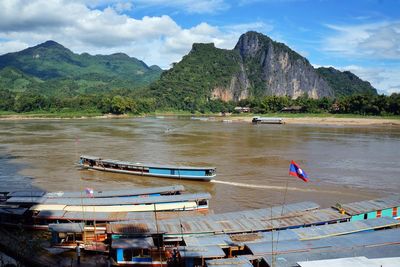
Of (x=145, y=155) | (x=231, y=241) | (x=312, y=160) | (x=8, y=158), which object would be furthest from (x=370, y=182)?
(x=8, y=158)

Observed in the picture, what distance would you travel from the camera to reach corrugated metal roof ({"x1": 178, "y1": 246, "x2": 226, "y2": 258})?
433 inches

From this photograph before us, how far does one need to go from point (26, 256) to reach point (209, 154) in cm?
2695

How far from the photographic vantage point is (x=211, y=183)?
A: 84.4 feet

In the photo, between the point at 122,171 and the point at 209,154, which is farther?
the point at 209,154

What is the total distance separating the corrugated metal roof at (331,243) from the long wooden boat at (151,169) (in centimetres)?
1338

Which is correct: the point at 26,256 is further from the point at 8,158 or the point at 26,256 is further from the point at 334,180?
the point at 8,158

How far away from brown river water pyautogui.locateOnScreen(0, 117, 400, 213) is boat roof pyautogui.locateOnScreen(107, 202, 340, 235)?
4.24 meters

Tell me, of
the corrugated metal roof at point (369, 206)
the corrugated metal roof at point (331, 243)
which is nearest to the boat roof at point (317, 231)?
the corrugated metal roof at point (331, 243)

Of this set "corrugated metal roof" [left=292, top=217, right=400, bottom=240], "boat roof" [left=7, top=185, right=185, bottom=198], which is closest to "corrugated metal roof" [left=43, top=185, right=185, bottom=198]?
"boat roof" [left=7, top=185, right=185, bottom=198]

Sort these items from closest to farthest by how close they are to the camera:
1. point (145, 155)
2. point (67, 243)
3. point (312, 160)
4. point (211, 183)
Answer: point (67, 243), point (211, 183), point (312, 160), point (145, 155)

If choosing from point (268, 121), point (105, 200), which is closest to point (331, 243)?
point (105, 200)

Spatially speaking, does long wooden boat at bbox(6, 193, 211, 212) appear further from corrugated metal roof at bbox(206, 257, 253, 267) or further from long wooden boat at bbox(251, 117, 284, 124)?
long wooden boat at bbox(251, 117, 284, 124)

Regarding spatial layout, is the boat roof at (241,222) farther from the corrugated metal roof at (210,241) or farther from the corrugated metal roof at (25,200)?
the corrugated metal roof at (25,200)

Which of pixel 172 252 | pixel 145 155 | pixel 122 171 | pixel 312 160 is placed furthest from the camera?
pixel 145 155
